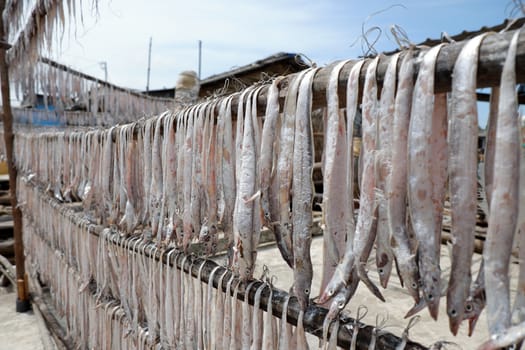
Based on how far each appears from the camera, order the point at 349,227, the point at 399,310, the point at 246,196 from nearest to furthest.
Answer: the point at 349,227
the point at 246,196
the point at 399,310

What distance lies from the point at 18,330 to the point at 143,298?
11.1 ft

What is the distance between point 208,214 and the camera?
1931 mm

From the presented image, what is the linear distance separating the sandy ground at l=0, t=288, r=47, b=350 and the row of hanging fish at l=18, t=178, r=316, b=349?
1.48 ft

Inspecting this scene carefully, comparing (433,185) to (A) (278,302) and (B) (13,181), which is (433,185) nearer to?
(A) (278,302)

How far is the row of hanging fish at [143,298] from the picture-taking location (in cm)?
172

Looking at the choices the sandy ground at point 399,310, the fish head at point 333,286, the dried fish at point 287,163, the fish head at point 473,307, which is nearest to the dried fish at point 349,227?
the fish head at point 333,286

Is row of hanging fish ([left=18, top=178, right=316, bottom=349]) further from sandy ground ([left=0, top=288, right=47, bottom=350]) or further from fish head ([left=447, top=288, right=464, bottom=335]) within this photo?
fish head ([left=447, top=288, right=464, bottom=335])

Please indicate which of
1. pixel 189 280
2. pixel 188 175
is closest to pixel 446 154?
pixel 188 175

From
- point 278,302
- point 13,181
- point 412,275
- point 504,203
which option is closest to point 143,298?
point 278,302

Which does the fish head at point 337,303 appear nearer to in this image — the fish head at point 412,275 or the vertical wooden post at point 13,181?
the fish head at point 412,275

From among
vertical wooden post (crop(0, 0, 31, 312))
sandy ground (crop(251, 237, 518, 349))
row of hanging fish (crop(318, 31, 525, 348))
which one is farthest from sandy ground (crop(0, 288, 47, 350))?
row of hanging fish (crop(318, 31, 525, 348))

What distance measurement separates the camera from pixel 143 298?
2.70 m

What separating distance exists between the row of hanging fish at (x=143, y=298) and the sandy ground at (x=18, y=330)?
45cm

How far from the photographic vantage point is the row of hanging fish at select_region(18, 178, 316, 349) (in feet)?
5.65
